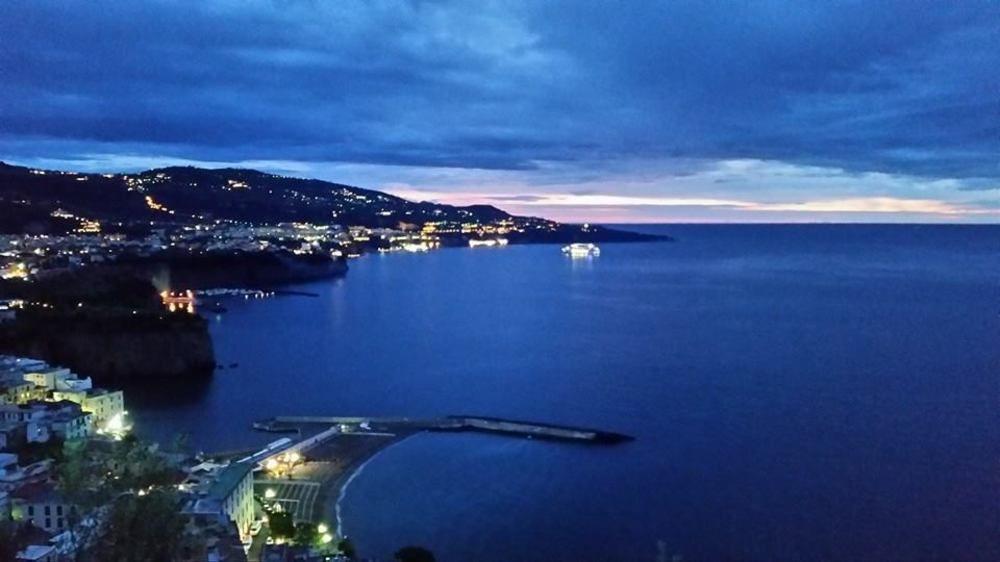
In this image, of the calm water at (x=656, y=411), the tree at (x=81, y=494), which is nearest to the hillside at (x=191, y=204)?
the calm water at (x=656, y=411)

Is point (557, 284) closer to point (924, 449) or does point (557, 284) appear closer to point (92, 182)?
point (924, 449)

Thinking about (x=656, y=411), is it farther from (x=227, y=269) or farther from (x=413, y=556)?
(x=227, y=269)

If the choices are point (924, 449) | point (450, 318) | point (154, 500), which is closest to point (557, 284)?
point (450, 318)

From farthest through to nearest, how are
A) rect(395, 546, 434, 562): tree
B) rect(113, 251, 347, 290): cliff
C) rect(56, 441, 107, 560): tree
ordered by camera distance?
rect(113, 251, 347, 290): cliff, rect(395, 546, 434, 562): tree, rect(56, 441, 107, 560): tree

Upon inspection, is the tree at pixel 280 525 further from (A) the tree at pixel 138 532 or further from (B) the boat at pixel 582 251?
(B) the boat at pixel 582 251

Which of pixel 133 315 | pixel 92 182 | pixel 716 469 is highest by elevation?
pixel 92 182

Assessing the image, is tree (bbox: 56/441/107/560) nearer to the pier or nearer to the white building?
the white building

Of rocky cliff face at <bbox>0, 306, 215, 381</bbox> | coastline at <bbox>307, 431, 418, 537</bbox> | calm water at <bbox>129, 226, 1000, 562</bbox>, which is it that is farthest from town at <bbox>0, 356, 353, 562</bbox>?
rocky cliff face at <bbox>0, 306, 215, 381</bbox>
